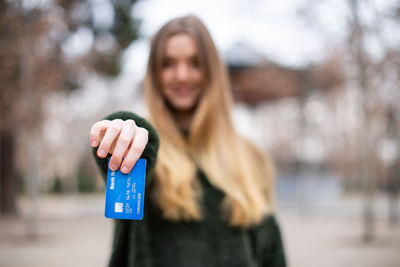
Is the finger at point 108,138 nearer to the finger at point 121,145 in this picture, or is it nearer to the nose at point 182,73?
the finger at point 121,145

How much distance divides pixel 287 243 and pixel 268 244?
648 cm

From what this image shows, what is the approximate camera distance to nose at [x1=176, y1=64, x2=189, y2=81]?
173 centimetres

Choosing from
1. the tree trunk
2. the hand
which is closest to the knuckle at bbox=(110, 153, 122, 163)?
the hand

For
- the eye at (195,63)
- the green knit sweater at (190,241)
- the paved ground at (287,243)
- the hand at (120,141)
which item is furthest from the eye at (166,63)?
the paved ground at (287,243)

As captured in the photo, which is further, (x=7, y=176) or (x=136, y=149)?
(x=7, y=176)

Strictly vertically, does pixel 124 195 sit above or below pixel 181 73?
below

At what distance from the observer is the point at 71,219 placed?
38.8 ft

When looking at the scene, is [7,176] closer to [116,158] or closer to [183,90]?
[183,90]

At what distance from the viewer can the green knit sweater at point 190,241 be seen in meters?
1.48

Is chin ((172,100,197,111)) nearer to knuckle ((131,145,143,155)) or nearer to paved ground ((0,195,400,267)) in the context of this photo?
knuckle ((131,145,143,155))

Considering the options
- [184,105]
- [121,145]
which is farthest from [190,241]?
[121,145]

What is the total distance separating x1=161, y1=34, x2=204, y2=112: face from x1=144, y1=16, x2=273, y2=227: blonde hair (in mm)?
28

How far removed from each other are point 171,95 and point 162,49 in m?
0.22

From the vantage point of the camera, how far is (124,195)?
0.94m
